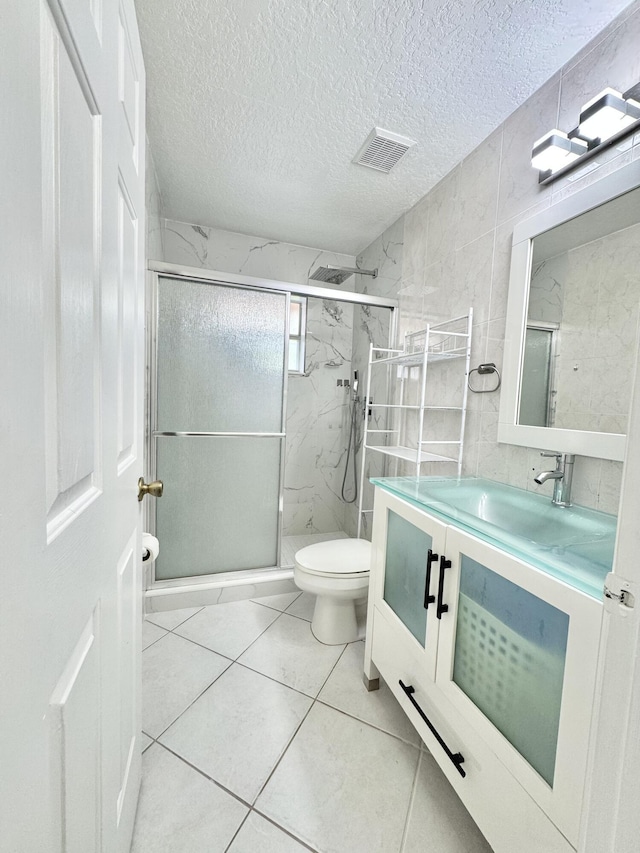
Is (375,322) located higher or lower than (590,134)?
lower

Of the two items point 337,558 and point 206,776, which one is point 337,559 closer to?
Answer: point 337,558

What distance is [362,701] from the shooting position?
1399mm

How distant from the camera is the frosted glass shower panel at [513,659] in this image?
728 mm

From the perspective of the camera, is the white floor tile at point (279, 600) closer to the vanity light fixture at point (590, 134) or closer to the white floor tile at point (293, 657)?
the white floor tile at point (293, 657)

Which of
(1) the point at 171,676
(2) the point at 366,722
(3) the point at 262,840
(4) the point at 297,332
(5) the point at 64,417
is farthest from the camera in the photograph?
(4) the point at 297,332

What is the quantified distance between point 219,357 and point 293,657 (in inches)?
62.7

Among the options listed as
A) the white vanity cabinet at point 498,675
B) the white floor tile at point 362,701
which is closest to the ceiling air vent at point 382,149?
the white vanity cabinet at point 498,675

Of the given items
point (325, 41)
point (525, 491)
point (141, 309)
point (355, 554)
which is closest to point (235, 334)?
point (141, 309)

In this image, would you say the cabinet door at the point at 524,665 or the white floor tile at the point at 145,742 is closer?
the cabinet door at the point at 524,665

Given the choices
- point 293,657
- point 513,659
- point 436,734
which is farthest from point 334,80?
point 293,657

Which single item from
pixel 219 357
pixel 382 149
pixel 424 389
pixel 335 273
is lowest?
pixel 424 389

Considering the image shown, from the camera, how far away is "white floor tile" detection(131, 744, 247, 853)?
Answer: 3.06ft

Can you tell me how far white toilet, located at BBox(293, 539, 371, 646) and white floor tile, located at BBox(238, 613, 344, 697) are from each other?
7cm

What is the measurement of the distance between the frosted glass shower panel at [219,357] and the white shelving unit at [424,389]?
658mm
